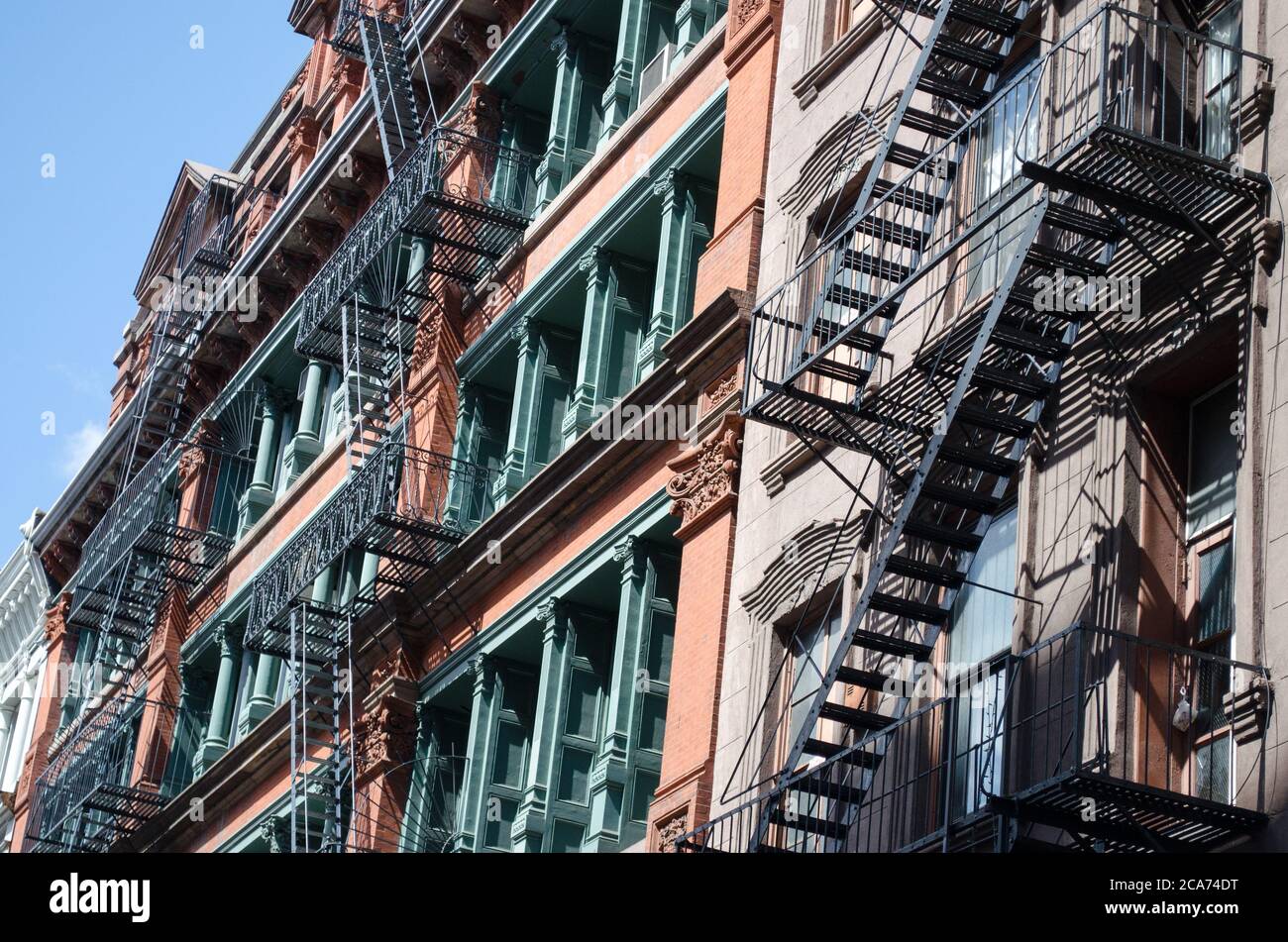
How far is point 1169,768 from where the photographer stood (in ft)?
52.5

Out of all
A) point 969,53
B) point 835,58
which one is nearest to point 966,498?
point 969,53

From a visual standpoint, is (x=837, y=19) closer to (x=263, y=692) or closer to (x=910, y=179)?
(x=910, y=179)

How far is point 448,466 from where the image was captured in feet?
108

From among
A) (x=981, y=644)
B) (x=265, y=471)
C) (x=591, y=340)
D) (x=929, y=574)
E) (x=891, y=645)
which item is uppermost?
(x=265, y=471)

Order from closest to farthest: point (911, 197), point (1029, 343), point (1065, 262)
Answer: point (1065, 262), point (1029, 343), point (911, 197)

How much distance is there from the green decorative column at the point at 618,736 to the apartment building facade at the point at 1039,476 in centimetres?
291

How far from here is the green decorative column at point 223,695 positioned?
4047 cm

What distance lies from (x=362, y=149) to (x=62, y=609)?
16520 millimetres

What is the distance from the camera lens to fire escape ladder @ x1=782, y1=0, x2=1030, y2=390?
67.4ft

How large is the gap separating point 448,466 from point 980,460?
50.8ft

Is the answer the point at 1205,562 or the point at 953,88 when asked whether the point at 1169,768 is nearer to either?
the point at 1205,562

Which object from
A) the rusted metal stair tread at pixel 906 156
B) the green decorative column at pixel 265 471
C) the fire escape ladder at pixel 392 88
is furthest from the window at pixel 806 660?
the green decorative column at pixel 265 471

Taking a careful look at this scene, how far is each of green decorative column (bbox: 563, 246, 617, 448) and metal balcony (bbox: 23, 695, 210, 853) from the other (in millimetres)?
14697

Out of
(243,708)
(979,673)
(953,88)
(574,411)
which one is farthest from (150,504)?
(979,673)
